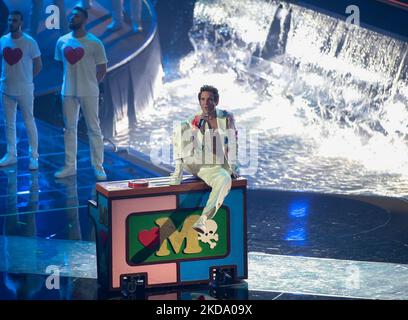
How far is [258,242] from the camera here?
350 inches

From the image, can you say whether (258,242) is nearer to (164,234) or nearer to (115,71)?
(164,234)

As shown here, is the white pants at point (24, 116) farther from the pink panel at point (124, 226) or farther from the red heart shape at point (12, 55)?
the pink panel at point (124, 226)

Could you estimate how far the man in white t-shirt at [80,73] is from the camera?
403 inches

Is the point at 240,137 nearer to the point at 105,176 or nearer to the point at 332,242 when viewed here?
the point at 105,176

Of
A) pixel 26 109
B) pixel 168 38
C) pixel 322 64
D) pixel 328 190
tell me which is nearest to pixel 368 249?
pixel 328 190

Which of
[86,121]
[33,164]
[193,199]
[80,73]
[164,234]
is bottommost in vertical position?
[164,234]

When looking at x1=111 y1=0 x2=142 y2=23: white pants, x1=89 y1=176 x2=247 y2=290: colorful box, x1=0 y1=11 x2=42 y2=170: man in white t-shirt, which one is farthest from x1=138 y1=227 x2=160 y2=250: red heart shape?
x1=111 y1=0 x2=142 y2=23: white pants

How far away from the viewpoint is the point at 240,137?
1438 centimetres

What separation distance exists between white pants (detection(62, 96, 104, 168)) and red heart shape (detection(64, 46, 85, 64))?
16.3 inches

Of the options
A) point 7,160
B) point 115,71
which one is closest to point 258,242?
point 7,160

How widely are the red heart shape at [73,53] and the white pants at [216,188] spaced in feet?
10.8

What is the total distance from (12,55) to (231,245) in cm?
410

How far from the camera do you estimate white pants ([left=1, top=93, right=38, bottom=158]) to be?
10844 mm

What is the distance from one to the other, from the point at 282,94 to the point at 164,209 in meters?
8.84
